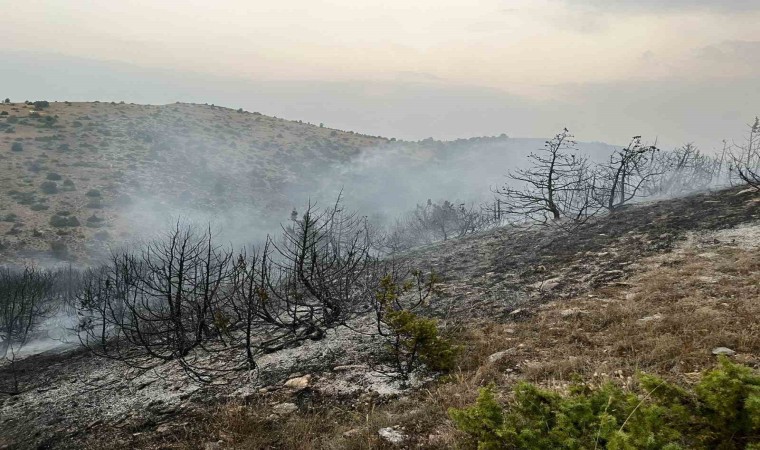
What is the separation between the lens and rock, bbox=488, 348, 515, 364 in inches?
203

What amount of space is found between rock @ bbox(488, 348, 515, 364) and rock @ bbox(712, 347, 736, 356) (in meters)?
2.06

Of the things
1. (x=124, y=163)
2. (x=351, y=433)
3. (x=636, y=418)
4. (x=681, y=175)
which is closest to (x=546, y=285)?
(x=351, y=433)

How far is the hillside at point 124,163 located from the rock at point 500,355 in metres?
30.0

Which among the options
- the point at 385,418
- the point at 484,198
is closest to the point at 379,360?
the point at 385,418

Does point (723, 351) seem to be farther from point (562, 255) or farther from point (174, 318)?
point (174, 318)

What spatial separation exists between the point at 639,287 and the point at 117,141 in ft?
170

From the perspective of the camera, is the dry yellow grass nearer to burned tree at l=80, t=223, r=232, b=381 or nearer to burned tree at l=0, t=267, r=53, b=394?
burned tree at l=80, t=223, r=232, b=381

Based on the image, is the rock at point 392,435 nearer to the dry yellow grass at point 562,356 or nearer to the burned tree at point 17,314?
the dry yellow grass at point 562,356

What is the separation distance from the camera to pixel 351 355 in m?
6.48

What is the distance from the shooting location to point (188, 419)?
5258 millimetres

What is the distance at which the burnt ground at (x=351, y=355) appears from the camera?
5672mm

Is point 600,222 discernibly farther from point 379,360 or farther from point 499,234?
point 379,360

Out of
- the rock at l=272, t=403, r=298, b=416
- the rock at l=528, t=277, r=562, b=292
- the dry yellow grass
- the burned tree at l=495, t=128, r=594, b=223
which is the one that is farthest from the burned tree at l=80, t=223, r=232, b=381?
the burned tree at l=495, t=128, r=594, b=223

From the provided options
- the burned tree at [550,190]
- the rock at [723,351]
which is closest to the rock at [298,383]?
the rock at [723,351]
